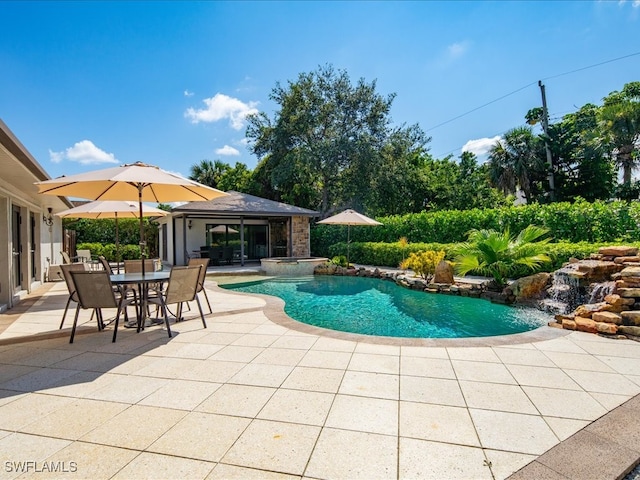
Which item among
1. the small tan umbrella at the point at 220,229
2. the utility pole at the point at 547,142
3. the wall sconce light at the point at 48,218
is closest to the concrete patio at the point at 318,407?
the wall sconce light at the point at 48,218

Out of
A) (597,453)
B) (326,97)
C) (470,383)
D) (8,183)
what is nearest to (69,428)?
(470,383)

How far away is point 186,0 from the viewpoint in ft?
29.8

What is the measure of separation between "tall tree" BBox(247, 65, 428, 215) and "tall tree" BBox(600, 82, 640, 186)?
1084 centimetres

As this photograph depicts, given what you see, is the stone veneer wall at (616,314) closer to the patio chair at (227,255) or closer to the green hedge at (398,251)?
the green hedge at (398,251)

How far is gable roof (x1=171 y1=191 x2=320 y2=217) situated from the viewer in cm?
1527

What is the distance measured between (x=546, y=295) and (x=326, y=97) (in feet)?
51.1

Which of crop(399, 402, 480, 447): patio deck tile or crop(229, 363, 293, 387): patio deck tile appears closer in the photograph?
crop(399, 402, 480, 447): patio deck tile

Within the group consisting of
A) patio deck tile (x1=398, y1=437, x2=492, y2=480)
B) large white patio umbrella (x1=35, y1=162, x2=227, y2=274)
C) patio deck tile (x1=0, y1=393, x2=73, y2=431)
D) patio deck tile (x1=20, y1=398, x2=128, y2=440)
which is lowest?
patio deck tile (x1=398, y1=437, x2=492, y2=480)

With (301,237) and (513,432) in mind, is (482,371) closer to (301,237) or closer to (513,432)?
(513,432)

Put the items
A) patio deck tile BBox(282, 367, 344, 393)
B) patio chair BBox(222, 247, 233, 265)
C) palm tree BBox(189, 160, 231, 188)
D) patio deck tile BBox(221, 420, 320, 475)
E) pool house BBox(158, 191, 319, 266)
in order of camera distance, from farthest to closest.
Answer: palm tree BBox(189, 160, 231, 188)
patio chair BBox(222, 247, 233, 265)
pool house BBox(158, 191, 319, 266)
patio deck tile BBox(282, 367, 344, 393)
patio deck tile BBox(221, 420, 320, 475)

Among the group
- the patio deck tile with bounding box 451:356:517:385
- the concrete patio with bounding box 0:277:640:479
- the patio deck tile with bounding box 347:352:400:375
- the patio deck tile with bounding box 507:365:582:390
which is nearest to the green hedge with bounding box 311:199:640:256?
the concrete patio with bounding box 0:277:640:479

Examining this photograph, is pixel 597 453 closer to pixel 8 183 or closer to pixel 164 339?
pixel 164 339

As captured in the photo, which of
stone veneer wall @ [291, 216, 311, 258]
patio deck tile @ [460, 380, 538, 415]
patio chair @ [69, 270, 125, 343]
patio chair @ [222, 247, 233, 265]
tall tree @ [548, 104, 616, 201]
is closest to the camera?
patio deck tile @ [460, 380, 538, 415]

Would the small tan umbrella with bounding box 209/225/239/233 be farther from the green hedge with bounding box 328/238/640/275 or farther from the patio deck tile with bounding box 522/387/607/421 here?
the patio deck tile with bounding box 522/387/607/421
